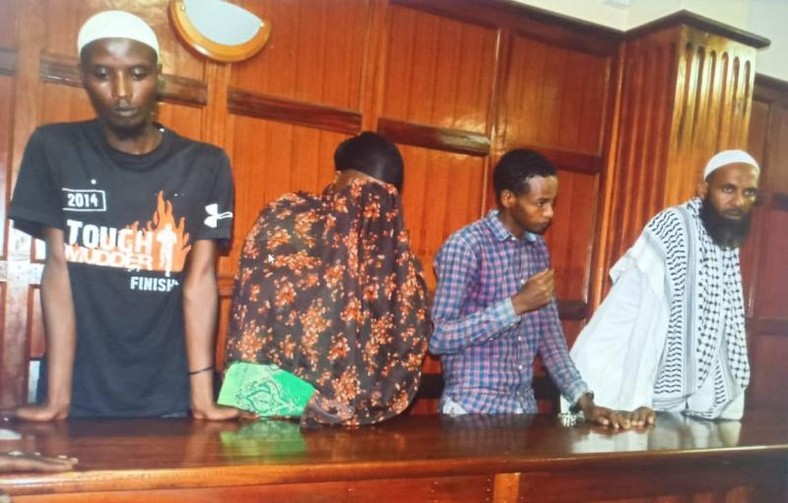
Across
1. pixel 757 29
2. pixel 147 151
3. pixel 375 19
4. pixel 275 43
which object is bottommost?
pixel 147 151

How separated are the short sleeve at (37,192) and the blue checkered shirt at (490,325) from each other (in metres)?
1.01

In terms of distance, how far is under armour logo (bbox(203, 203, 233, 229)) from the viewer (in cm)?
159

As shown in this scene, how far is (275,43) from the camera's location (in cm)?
212

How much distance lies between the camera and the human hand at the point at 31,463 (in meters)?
1.10

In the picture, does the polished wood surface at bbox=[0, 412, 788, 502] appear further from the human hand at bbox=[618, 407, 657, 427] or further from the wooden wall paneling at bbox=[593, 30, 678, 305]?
the wooden wall paneling at bbox=[593, 30, 678, 305]

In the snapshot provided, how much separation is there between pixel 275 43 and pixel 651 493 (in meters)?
1.69

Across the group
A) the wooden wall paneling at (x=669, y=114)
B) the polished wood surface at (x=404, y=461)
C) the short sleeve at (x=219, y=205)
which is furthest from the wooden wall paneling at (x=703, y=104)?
the short sleeve at (x=219, y=205)

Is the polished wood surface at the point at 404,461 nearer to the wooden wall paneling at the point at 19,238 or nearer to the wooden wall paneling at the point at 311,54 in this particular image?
the wooden wall paneling at the point at 19,238

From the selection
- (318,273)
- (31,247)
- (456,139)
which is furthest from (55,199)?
(456,139)

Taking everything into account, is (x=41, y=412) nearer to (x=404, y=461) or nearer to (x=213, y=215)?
(x=213, y=215)

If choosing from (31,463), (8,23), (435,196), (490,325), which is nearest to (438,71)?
(435,196)

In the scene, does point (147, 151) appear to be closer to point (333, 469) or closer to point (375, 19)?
point (333, 469)

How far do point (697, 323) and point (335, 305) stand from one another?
132 centimetres

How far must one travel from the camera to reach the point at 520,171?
203cm
